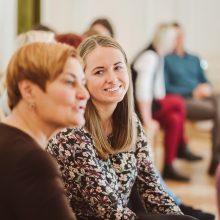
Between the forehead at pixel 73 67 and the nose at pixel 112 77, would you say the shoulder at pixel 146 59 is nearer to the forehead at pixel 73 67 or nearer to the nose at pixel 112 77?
the nose at pixel 112 77

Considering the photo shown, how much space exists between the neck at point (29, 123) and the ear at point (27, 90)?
31 mm

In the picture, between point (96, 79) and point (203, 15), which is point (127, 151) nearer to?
point (96, 79)

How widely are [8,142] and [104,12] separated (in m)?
5.97

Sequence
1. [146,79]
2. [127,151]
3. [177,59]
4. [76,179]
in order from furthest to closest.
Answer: [177,59]
[146,79]
[127,151]
[76,179]

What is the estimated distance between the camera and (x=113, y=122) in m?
2.42

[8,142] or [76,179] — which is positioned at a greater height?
[8,142]

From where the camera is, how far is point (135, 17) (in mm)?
7523

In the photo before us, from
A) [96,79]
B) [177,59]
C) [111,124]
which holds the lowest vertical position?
[177,59]

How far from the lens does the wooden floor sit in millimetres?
4863

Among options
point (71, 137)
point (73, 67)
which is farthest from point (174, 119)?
point (73, 67)

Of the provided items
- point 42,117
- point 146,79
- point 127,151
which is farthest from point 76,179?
point 146,79

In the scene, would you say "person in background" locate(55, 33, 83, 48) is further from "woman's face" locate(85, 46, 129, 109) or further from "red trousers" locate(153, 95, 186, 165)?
"red trousers" locate(153, 95, 186, 165)

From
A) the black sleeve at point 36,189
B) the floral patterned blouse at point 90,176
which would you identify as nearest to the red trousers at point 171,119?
the floral patterned blouse at point 90,176

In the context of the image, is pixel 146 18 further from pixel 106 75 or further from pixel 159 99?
pixel 106 75
